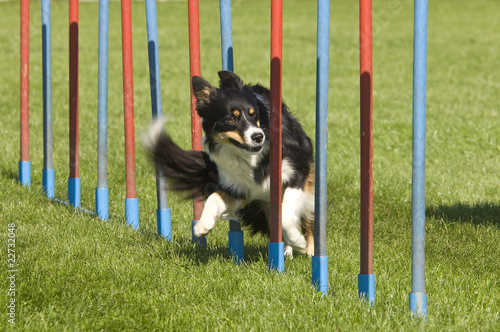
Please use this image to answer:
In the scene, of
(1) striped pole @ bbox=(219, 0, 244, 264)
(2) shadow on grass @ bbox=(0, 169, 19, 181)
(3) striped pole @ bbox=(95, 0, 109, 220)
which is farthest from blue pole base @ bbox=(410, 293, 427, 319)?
(2) shadow on grass @ bbox=(0, 169, 19, 181)

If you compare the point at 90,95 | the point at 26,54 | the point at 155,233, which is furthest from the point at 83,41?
the point at 155,233

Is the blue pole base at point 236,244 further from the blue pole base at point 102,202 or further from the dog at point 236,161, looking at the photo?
the blue pole base at point 102,202

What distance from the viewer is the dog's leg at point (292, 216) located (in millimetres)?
4414

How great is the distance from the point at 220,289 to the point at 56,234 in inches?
58.0

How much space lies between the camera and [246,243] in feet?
17.0

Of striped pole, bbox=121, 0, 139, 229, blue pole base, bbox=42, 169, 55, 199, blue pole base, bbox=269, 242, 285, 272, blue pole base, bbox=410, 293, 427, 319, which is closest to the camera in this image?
blue pole base, bbox=410, 293, 427, 319

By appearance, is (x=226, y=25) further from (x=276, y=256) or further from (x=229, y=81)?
(x=276, y=256)

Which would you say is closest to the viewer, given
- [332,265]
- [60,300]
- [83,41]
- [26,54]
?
[60,300]

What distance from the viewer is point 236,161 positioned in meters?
4.53

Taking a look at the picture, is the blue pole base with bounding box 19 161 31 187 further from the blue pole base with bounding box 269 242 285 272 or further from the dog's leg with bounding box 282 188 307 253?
the blue pole base with bounding box 269 242 285 272

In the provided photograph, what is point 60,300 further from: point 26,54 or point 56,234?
point 26,54

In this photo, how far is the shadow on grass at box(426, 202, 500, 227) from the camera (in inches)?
222

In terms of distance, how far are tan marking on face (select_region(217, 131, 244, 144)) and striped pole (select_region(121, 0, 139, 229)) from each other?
1.05 m

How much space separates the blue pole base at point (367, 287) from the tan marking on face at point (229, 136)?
1.20 m
